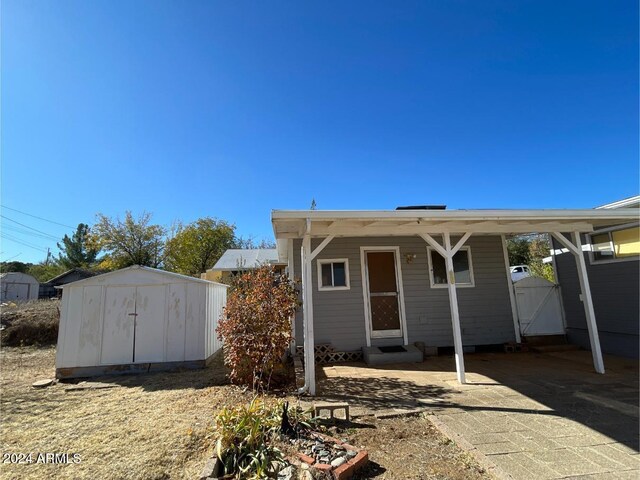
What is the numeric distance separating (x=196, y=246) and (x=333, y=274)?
Result: 70.6ft

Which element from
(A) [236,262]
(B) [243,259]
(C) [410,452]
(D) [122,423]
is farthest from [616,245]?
(B) [243,259]

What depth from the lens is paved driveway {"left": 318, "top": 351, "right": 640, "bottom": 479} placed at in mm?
2635

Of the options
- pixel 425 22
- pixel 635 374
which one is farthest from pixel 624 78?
pixel 635 374

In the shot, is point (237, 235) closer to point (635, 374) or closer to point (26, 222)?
point (26, 222)

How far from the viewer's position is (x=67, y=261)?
31.5 m

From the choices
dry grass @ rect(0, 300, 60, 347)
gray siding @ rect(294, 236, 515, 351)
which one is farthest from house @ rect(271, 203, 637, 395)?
dry grass @ rect(0, 300, 60, 347)

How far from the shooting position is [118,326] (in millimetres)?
6441

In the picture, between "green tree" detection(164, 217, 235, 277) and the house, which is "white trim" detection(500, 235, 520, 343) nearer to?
the house

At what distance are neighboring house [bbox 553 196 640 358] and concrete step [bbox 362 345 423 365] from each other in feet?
14.1

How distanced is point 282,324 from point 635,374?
6.12 meters

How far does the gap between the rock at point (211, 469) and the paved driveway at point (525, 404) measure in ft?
6.12

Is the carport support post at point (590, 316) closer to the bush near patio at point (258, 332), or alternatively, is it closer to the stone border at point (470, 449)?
the stone border at point (470, 449)

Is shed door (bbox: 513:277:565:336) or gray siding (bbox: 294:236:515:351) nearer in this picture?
gray siding (bbox: 294:236:515:351)

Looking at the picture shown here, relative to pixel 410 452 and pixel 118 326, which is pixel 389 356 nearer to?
pixel 410 452
